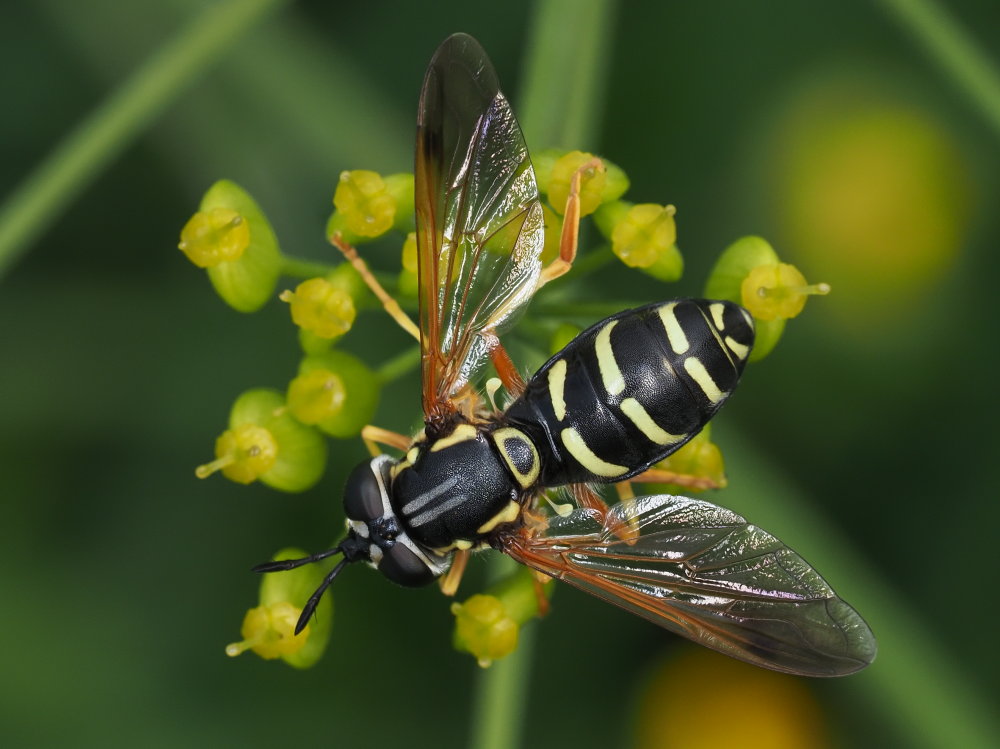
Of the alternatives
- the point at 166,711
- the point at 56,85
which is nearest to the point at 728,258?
the point at 166,711

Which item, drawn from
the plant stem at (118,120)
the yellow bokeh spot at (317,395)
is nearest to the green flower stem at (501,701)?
→ the yellow bokeh spot at (317,395)

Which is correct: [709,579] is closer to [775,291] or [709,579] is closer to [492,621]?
[492,621]

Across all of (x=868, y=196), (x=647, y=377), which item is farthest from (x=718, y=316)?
(x=868, y=196)

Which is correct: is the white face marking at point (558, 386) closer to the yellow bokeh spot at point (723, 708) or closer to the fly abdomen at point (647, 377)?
the fly abdomen at point (647, 377)

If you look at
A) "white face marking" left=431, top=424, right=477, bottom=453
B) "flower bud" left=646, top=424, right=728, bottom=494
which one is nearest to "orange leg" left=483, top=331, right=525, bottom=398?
"white face marking" left=431, top=424, right=477, bottom=453

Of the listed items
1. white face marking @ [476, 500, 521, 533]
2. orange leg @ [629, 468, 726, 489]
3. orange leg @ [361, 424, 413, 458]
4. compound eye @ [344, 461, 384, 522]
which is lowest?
white face marking @ [476, 500, 521, 533]

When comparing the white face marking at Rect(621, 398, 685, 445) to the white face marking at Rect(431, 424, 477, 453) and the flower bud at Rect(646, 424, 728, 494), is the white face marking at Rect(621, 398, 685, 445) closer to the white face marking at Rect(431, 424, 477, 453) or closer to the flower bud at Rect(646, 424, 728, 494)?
the flower bud at Rect(646, 424, 728, 494)

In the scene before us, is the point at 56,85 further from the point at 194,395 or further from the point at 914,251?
the point at 914,251

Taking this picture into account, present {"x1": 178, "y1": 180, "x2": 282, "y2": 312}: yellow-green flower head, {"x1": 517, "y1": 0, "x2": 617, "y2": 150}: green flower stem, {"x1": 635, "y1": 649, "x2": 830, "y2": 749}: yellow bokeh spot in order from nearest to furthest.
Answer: {"x1": 178, "y1": 180, "x2": 282, "y2": 312}: yellow-green flower head, {"x1": 517, "y1": 0, "x2": 617, "y2": 150}: green flower stem, {"x1": 635, "y1": 649, "x2": 830, "y2": 749}: yellow bokeh spot
